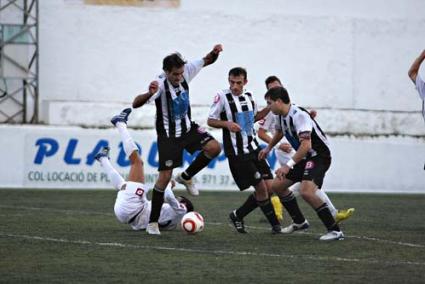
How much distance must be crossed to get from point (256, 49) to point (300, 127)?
51.3 feet

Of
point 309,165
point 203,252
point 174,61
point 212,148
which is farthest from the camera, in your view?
point 212,148

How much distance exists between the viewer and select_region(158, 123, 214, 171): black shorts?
11789mm

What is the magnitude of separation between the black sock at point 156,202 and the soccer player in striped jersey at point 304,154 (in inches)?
47.8

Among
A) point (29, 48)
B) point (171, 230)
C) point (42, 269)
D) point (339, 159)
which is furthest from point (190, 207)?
point (29, 48)

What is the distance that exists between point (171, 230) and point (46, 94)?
13.2 m

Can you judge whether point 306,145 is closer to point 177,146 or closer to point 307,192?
point 307,192

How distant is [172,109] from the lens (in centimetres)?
1188

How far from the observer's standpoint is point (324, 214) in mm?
11258

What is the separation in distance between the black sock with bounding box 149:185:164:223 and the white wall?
12610mm

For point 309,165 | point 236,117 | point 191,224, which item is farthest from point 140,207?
point 309,165

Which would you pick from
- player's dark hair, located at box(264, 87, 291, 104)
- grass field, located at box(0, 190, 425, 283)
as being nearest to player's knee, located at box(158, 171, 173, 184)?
grass field, located at box(0, 190, 425, 283)

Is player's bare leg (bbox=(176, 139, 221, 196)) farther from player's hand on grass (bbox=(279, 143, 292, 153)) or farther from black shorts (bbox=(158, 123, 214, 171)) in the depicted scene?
player's hand on grass (bbox=(279, 143, 292, 153))

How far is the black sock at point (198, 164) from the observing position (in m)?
12.6

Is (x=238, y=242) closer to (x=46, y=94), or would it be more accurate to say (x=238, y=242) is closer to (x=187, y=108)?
(x=187, y=108)
